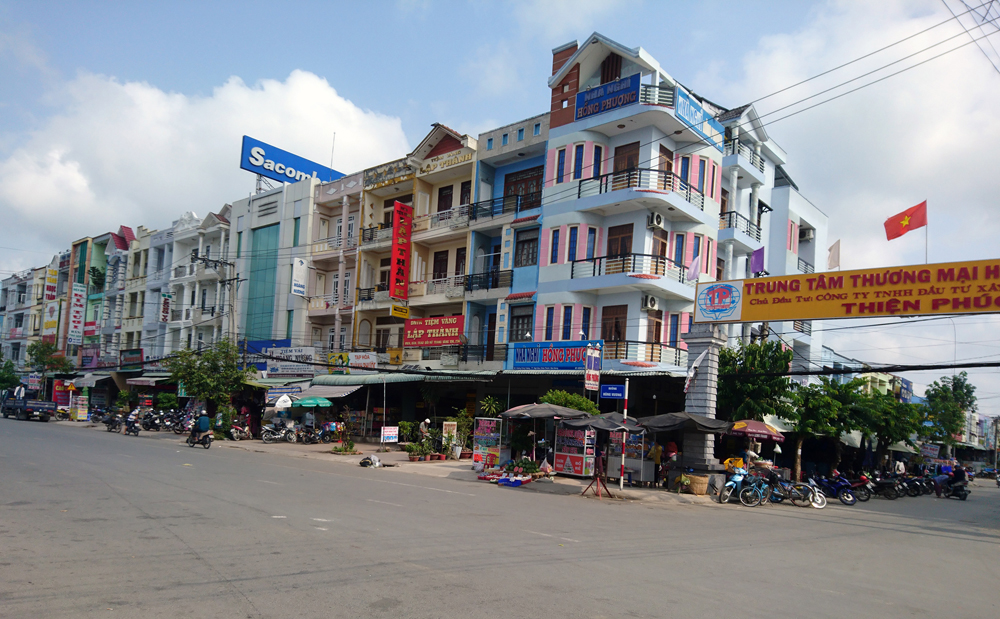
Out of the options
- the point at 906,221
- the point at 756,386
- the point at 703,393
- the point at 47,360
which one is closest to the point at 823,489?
the point at 756,386

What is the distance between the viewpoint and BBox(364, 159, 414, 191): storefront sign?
34.3 metres

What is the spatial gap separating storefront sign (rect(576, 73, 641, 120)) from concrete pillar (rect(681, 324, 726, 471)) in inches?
403

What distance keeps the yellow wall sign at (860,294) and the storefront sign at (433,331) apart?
12.5 m

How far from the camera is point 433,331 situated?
31125mm

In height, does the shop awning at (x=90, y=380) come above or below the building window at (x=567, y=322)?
below

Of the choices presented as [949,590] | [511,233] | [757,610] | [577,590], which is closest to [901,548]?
[949,590]

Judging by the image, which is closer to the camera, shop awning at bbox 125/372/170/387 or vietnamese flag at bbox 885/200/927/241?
vietnamese flag at bbox 885/200/927/241

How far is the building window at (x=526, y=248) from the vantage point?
29.2 meters

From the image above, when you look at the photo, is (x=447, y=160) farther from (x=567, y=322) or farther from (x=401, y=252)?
(x=567, y=322)

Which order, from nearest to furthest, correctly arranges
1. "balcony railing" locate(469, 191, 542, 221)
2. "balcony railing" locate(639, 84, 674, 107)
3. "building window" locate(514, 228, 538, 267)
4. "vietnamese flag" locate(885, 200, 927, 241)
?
"vietnamese flag" locate(885, 200, 927, 241) → "balcony railing" locate(639, 84, 674, 107) → "building window" locate(514, 228, 538, 267) → "balcony railing" locate(469, 191, 542, 221)

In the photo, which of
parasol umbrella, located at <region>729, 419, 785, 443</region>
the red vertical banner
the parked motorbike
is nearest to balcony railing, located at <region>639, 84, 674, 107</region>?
parasol umbrella, located at <region>729, 419, 785, 443</region>

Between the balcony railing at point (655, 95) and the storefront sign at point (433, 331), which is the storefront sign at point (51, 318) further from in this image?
the balcony railing at point (655, 95)

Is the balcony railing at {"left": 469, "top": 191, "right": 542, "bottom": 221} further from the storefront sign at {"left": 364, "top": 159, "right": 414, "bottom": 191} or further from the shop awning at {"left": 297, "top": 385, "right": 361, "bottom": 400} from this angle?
the shop awning at {"left": 297, "top": 385, "right": 361, "bottom": 400}

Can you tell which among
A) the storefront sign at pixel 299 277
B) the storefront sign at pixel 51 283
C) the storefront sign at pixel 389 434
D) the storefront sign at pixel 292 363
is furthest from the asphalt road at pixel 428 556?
the storefront sign at pixel 51 283
